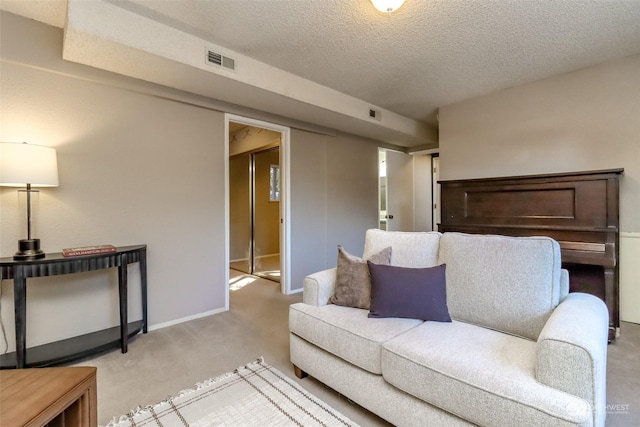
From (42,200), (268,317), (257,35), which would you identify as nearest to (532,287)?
(268,317)

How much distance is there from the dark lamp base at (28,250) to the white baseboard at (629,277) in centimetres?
478

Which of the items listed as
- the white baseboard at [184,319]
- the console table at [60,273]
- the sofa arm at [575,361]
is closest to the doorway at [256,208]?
the white baseboard at [184,319]

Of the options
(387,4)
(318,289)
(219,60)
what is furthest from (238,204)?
(387,4)

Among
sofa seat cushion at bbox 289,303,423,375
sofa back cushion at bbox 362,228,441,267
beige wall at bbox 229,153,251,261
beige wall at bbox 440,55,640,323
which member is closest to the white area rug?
sofa seat cushion at bbox 289,303,423,375

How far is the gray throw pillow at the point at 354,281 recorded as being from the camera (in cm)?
187

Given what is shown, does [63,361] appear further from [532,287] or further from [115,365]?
[532,287]

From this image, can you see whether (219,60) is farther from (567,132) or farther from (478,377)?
(567,132)

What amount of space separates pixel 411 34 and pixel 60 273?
3.03 metres

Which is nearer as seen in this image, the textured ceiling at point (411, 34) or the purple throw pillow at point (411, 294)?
the purple throw pillow at point (411, 294)

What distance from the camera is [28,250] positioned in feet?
6.48

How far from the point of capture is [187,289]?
2.93 metres

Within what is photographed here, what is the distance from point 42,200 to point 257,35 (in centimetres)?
205

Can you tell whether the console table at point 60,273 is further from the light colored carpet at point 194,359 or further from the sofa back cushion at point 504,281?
the sofa back cushion at point 504,281

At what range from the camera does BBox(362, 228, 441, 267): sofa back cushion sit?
1934mm
